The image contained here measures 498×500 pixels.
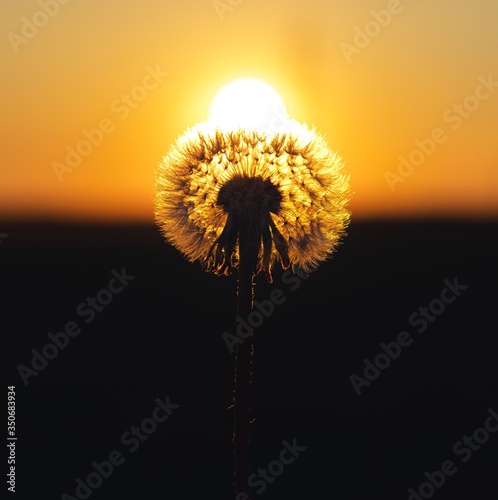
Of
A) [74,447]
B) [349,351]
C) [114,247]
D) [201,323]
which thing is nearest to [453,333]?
[349,351]

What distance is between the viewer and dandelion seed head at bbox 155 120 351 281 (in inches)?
214

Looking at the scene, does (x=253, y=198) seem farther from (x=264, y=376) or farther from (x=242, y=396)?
(x=264, y=376)

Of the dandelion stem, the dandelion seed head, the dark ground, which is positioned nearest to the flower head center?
the dandelion seed head

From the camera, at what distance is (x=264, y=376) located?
2130cm

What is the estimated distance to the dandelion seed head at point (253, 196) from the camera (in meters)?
5.44

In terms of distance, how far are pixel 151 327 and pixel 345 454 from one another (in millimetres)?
12884

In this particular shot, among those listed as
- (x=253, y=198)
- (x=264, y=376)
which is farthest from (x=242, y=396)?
(x=264, y=376)

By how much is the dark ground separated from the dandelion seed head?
615 centimetres

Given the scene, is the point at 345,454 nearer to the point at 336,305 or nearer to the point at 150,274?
the point at 336,305

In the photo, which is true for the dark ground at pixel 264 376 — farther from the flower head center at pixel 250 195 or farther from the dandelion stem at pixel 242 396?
the flower head center at pixel 250 195

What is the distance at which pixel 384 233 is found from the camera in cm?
4219

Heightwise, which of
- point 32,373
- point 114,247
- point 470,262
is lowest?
point 470,262

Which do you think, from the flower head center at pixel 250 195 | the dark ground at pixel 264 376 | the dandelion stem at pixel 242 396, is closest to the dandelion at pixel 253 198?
the flower head center at pixel 250 195

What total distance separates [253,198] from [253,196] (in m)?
0.03
